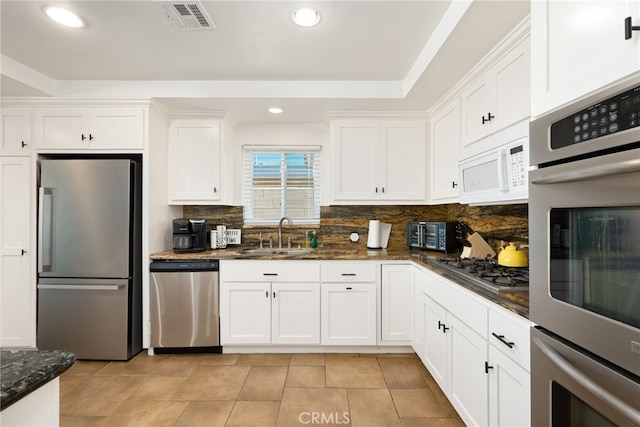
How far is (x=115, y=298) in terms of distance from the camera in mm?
2688

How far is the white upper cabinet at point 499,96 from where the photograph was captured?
1.69 m

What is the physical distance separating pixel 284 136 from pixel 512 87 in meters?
2.34

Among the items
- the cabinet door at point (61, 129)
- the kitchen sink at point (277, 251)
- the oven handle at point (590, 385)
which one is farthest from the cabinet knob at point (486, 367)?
the cabinet door at point (61, 129)

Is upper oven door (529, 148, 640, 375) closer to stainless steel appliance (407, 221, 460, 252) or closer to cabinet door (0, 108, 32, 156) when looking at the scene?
stainless steel appliance (407, 221, 460, 252)

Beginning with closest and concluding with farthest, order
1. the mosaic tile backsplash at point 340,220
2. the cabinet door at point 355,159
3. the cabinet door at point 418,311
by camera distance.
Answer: the cabinet door at point 418,311
the cabinet door at point 355,159
the mosaic tile backsplash at point 340,220

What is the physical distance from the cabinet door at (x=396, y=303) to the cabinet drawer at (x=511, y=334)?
1374mm

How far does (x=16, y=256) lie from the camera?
2.78 metres

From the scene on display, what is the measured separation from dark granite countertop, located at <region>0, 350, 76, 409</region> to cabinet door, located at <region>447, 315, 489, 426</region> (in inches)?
63.6

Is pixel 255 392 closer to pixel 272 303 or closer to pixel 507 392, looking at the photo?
pixel 272 303

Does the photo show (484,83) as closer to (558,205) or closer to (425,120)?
(425,120)

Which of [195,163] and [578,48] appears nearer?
[578,48]

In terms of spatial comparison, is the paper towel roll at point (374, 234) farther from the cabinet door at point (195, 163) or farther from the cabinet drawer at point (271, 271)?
the cabinet door at point (195, 163)

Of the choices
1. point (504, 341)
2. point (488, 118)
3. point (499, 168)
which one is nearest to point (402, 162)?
point (488, 118)

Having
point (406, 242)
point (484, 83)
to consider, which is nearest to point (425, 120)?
point (484, 83)
